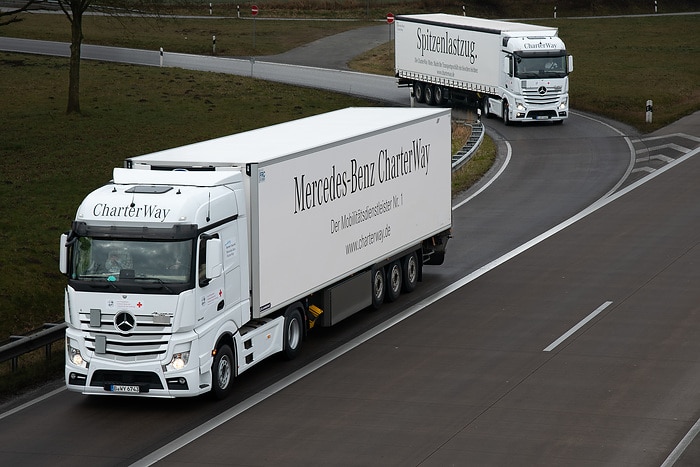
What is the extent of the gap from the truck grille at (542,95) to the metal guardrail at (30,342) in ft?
93.4

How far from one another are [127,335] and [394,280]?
7.87 meters

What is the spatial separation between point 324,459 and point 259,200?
4495 millimetres

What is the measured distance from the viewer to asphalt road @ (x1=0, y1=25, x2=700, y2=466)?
593 inches

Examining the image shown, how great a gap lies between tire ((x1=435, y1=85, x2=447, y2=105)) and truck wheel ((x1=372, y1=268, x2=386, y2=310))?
95.0ft

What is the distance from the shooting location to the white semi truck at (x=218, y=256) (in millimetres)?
16234

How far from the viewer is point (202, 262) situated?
1634cm

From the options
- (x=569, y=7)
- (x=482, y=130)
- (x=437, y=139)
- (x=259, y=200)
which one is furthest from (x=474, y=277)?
(x=569, y=7)

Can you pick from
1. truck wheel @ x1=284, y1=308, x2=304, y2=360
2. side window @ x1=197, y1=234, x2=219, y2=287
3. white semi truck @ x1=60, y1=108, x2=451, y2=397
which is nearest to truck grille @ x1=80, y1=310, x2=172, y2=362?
white semi truck @ x1=60, y1=108, x2=451, y2=397

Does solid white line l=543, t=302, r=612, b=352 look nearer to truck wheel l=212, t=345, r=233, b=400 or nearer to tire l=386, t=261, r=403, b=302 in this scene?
tire l=386, t=261, r=403, b=302

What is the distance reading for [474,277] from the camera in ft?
81.5

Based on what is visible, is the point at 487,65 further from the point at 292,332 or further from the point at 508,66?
the point at 292,332

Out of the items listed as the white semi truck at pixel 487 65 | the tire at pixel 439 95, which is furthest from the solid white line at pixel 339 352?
the tire at pixel 439 95

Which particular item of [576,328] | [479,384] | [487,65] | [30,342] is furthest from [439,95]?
[30,342]

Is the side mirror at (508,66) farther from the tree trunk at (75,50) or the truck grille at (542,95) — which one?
the tree trunk at (75,50)
